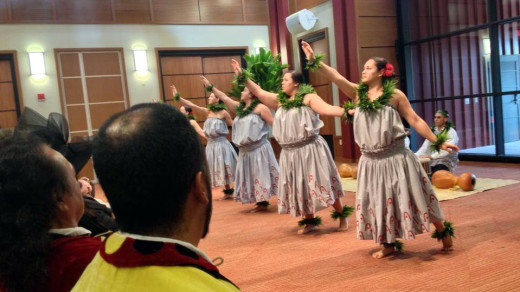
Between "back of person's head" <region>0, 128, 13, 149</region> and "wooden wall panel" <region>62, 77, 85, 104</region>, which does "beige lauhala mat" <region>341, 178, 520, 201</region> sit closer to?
"back of person's head" <region>0, 128, 13, 149</region>

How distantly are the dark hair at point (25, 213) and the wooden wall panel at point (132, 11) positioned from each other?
872cm

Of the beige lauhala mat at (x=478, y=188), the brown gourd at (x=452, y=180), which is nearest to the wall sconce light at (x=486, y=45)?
the beige lauhala mat at (x=478, y=188)

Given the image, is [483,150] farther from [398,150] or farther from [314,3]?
[398,150]

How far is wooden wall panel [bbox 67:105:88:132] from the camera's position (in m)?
9.05

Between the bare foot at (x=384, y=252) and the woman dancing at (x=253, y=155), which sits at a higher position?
the woman dancing at (x=253, y=155)

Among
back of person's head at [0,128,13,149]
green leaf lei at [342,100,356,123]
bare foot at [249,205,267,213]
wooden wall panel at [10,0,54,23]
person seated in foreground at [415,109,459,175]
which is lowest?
bare foot at [249,205,267,213]

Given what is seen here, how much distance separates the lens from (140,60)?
9.45 metres

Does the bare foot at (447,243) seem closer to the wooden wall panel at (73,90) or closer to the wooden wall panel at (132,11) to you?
the wooden wall panel at (73,90)

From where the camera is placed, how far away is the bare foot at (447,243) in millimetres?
3346

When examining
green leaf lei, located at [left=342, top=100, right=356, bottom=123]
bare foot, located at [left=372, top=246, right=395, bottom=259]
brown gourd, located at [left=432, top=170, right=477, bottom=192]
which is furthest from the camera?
brown gourd, located at [left=432, top=170, right=477, bottom=192]

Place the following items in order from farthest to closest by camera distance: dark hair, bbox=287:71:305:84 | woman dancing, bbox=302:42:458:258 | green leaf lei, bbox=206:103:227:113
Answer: green leaf lei, bbox=206:103:227:113
dark hair, bbox=287:71:305:84
woman dancing, bbox=302:42:458:258

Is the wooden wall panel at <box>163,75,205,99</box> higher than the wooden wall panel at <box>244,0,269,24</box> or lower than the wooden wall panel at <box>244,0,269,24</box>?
lower

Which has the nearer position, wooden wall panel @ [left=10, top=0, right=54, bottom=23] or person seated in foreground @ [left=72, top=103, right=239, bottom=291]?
person seated in foreground @ [left=72, top=103, right=239, bottom=291]

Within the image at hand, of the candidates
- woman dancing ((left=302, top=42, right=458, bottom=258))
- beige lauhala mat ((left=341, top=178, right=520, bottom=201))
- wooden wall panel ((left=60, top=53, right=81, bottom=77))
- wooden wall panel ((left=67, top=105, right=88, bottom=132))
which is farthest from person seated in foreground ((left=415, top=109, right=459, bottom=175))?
wooden wall panel ((left=60, top=53, right=81, bottom=77))
